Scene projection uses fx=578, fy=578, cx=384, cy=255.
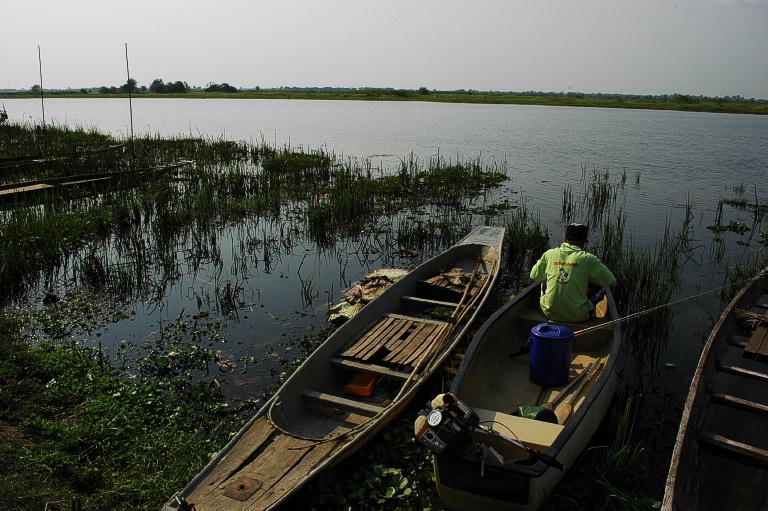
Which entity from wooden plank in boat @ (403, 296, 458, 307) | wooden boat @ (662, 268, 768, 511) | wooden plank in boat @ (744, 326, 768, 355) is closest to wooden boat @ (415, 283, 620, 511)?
wooden boat @ (662, 268, 768, 511)

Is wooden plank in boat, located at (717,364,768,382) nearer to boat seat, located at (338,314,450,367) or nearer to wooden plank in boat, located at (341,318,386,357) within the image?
boat seat, located at (338,314,450,367)

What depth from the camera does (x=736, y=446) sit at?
4.49m

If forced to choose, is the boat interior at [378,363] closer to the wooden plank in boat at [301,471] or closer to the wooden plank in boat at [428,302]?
the wooden plank in boat at [428,302]

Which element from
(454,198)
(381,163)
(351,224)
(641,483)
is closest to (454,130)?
(381,163)

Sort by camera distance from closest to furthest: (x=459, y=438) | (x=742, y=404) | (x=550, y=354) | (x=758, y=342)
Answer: (x=459, y=438), (x=742, y=404), (x=550, y=354), (x=758, y=342)

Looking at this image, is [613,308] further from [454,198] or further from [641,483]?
[454,198]

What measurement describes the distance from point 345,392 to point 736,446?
3616 mm

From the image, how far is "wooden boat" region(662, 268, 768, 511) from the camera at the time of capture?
4.27 m

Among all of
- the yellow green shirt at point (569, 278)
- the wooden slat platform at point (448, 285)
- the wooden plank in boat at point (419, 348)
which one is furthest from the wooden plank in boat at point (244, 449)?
the wooden slat platform at point (448, 285)

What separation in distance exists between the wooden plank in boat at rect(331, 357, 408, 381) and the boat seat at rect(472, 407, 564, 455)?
141 cm

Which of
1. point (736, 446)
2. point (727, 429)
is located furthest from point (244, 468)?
point (727, 429)

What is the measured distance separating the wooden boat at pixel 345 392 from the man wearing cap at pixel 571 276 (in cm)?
107

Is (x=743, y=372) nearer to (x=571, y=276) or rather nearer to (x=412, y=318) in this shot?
(x=571, y=276)

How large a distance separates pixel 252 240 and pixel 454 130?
26.7 meters
